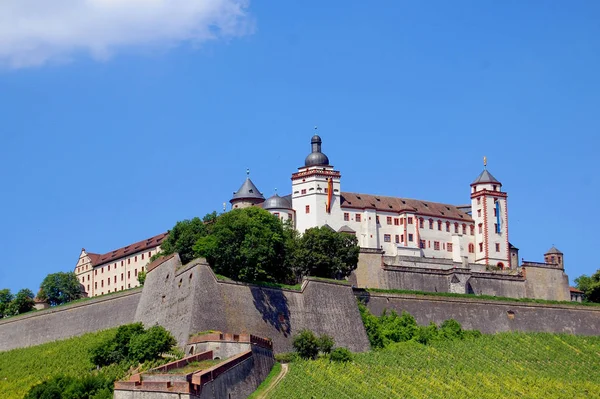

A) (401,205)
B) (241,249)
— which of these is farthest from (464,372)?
(401,205)

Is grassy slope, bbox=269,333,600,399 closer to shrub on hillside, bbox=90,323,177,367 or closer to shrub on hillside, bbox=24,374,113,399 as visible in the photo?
shrub on hillside, bbox=90,323,177,367

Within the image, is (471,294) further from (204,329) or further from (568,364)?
(204,329)

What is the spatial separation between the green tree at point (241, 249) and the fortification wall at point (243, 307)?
40.9 inches

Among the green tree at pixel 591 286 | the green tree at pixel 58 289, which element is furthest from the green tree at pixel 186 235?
the green tree at pixel 591 286

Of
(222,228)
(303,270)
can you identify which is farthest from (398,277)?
(222,228)

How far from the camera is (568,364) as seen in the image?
258 ft

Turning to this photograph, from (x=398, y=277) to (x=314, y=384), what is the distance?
92.9ft

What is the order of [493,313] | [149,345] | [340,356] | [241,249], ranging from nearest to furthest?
[149,345], [340,356], [241,249], [493,313]

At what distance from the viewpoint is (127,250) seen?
358 feet

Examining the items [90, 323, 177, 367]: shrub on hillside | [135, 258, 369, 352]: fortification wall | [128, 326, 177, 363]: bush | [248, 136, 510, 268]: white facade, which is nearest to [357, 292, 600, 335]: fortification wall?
[135, 258, 369, 352]: fortification wall

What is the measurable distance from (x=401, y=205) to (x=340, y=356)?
3454 cm

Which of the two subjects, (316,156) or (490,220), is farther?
(490,220)

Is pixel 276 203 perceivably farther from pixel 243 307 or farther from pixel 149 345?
pixel 149 345

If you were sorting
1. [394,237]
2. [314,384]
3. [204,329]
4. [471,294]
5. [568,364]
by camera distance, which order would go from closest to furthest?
[314,384] → [204,329] → [568,364] → [471,294] → [394,237]
